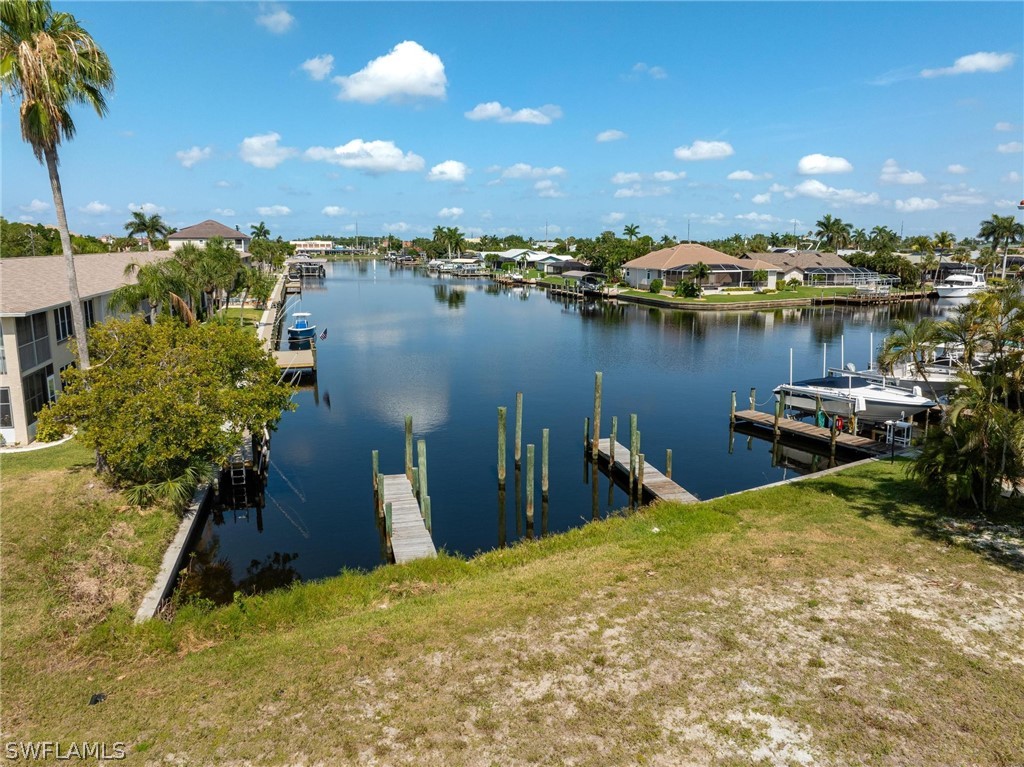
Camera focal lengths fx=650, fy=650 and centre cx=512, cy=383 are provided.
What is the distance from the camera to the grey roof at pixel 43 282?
26281 mm

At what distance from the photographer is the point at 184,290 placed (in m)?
43.4

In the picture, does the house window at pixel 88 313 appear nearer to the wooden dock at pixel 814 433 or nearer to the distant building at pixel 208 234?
the wooden dock at pixel 814 433

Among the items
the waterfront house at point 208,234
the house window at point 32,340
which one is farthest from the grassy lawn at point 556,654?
the waterfront house at point 208,234

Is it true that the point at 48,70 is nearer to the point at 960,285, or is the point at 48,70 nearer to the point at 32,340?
the point at 32,340

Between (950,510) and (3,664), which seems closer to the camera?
(3,664)

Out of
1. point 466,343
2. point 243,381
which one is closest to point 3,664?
point 243,381

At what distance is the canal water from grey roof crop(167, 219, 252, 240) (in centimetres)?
6534

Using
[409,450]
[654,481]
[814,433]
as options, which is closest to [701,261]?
[814,433]

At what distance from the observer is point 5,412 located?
2689 cm

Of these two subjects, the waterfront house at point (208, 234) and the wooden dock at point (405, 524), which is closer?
the wooden dock at point (405, 524)

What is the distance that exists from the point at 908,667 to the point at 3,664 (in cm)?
1802

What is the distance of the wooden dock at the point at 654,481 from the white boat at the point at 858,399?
12.5m

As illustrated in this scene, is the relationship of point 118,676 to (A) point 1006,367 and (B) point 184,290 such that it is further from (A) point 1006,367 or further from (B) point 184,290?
(B) point 184,290

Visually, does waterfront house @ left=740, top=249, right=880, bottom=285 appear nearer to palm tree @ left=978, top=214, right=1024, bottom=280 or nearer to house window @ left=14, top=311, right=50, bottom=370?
palm tree @ left=978, top=214, right=1024, bottom=280
